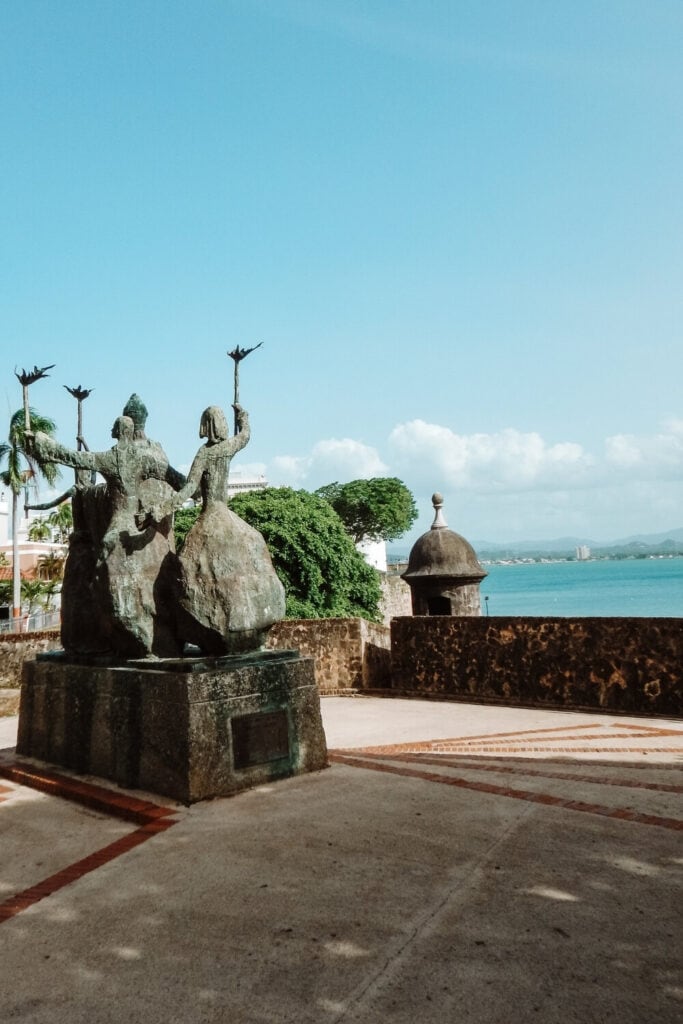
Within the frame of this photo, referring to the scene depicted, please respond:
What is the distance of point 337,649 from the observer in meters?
14.5

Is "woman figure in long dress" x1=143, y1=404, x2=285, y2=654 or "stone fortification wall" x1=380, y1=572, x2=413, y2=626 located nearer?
"woman figure in long dress" x1=143, y1=404, x2=285, y2=654

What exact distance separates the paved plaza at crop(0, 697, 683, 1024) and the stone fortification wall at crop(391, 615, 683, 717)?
516 cm

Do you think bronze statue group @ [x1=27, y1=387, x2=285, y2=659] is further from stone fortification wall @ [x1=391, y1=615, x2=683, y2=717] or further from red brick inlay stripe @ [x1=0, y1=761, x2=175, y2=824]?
stone fortification wall @ [x1=391, y1=615, x2=683, y2=717]

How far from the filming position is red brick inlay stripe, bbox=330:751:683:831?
4.64m

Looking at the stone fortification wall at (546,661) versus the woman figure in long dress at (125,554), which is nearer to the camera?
the woman figure in long dress at (125,554)

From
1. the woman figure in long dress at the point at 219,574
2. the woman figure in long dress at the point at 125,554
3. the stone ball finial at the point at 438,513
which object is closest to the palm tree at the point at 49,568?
the stone ball finial at the point at 438,513

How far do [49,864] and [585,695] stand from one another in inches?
355

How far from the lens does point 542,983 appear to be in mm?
2795

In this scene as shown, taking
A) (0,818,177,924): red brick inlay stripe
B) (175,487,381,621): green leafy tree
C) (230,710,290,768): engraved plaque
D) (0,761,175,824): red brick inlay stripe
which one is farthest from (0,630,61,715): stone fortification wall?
(0,818,177,924): red brick inlay stripe

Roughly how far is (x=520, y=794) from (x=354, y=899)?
6.65 ft

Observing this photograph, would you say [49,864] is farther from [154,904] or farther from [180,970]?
[180,970]

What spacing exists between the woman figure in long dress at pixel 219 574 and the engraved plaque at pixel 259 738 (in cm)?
58

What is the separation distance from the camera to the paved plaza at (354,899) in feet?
9.11

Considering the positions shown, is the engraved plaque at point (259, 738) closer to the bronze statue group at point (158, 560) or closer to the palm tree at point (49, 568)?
the bronze statue group at point (158, 560)
